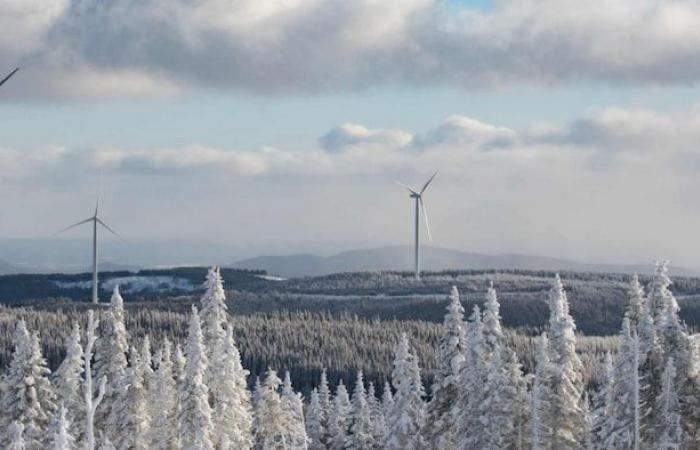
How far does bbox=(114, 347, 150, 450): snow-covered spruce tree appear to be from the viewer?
74.6m

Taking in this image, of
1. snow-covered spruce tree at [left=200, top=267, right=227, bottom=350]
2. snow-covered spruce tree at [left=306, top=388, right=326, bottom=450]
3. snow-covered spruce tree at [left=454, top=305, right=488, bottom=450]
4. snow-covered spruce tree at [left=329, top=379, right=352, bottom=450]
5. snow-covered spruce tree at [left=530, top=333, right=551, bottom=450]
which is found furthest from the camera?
snow-covered spruce tree at [left=306, top=388, right=326, bottom=450]

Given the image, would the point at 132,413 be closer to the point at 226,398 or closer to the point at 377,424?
the point at 226,398

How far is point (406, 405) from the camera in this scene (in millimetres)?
74250

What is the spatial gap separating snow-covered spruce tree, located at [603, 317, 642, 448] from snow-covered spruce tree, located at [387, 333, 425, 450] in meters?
16.6

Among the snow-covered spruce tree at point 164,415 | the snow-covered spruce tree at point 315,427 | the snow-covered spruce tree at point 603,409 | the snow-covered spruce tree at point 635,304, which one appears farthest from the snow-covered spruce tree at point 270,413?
the snow-covered spruce tree at point 315,427

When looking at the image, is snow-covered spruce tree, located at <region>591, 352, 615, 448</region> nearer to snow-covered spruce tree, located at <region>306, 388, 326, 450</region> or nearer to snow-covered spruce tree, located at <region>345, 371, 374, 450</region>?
snow-covered spruce tree, located at <region>345, 371, 374, 450</region>

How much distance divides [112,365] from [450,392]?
71.9ft

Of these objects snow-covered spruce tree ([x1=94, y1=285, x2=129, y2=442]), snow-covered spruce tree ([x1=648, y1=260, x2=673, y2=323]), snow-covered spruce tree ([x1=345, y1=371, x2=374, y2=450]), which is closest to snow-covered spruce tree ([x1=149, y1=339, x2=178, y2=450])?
snow-covered spruce tree ([x1=94, y1=285, x2=129, y2=442])

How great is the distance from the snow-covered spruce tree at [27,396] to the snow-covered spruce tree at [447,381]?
2282 cm

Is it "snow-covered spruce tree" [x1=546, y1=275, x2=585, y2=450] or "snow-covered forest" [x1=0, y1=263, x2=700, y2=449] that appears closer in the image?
"snow-covered forest" [x1=0, y1=263, x2=700, y2=449]

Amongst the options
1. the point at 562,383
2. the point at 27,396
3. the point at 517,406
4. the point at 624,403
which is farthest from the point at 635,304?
the point at 27,396

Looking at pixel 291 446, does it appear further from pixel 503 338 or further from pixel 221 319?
pixel 503 338

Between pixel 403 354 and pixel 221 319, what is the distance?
11.6 meters

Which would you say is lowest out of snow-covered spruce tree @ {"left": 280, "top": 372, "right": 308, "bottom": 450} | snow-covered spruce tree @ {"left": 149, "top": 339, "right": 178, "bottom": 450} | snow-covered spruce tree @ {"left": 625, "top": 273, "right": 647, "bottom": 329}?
snow-covered spruce tree @ {"left": 280, "top": 372, "right": 308, "bottom": 450}
